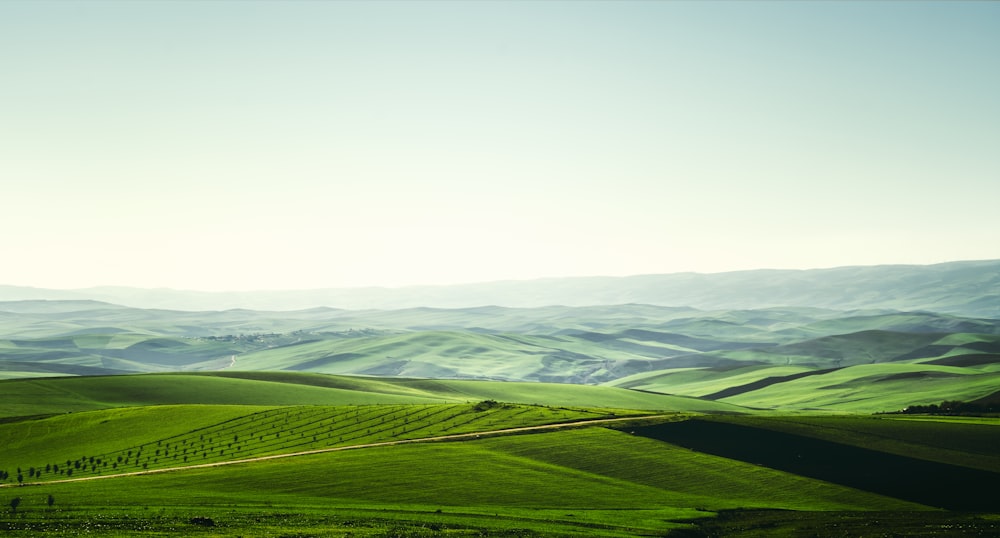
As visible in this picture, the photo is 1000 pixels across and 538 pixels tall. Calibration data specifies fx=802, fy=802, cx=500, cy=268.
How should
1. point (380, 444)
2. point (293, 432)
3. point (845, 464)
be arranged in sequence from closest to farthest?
point (845, 464) → point (380, 444) → point (293, 432)

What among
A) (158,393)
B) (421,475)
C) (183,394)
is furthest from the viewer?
(183,394)

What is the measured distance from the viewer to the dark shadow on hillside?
77.3m

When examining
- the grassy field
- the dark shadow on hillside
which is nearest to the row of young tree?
the grassy field

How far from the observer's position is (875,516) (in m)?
66.9

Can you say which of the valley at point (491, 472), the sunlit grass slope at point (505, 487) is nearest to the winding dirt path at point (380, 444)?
the valley at point (491, 472)

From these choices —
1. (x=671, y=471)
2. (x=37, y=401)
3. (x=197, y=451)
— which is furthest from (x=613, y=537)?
(x=37, y=401)

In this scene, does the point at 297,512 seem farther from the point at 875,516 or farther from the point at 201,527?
the point at 875,516

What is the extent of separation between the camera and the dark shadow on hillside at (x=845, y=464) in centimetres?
7731

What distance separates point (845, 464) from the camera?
87.8 m

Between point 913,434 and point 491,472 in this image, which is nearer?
point 491,472

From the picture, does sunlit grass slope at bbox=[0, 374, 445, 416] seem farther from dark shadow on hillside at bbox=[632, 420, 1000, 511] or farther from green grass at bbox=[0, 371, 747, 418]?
dark shadow on hillside at bbox=[632, 420, 1000, 511]

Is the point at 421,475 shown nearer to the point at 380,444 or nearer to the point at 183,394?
the point at 380,444

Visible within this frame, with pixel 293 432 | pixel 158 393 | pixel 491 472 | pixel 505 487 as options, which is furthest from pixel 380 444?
pixel 158 393

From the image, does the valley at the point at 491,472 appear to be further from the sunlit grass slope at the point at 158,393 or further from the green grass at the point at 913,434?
the sunlit grass slope at the point at 158,393
